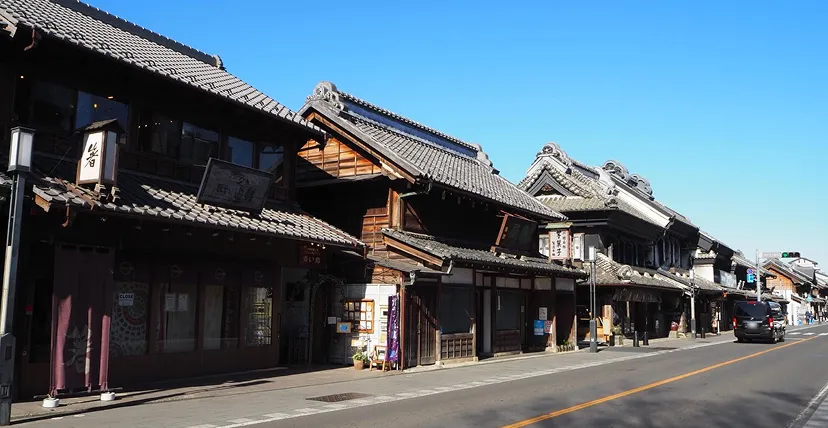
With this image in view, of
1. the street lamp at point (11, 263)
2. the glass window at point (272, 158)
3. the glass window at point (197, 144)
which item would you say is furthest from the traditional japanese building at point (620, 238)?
the street lamp at point (11, 263)

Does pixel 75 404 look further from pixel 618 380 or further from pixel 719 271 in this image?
pixel 719 271

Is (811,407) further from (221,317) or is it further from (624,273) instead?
(624,273)

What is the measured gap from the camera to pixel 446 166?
88.4 feet

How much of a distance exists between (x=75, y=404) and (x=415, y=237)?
1224cm

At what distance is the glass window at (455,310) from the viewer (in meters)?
22.6

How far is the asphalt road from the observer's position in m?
11.4

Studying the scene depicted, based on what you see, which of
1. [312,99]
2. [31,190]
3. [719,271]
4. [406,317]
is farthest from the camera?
[719,271]

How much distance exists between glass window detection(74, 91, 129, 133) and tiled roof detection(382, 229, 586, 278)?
907 cm

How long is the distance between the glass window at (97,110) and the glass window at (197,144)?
1.70m

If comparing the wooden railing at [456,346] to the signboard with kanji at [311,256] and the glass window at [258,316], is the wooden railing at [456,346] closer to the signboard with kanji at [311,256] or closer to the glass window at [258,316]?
the signboard with kanji at [311,256]

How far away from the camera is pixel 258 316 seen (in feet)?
60.5

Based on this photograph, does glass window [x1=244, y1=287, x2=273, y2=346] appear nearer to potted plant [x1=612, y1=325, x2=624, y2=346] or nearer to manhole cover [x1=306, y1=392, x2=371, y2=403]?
manhole cover [x1=306, y1=392, x2=371, y2=403]

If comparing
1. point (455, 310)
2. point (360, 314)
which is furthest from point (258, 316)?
point (455, 310)

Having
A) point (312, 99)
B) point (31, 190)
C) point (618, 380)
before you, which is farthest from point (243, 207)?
point (618, 380)
